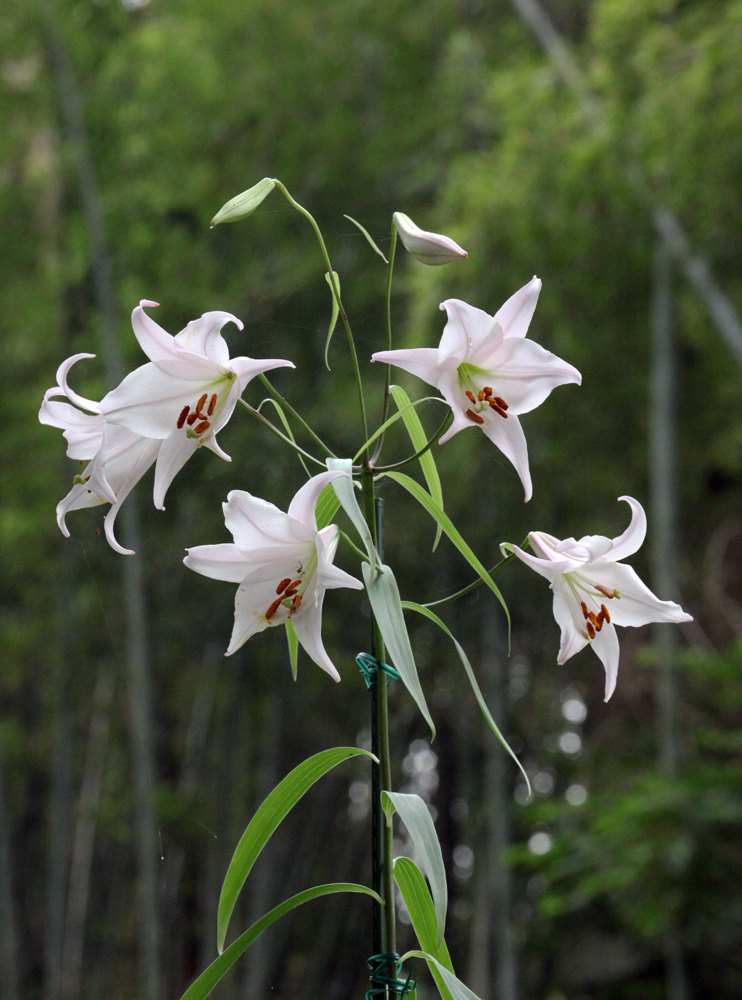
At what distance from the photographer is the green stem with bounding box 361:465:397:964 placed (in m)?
0.64

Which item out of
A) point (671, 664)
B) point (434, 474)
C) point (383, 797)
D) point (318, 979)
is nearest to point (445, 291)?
point (671, 664)

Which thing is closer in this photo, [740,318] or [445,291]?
[740,318]

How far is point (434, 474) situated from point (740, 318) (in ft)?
6.90

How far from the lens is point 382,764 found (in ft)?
2.14

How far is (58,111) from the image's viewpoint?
341 cm

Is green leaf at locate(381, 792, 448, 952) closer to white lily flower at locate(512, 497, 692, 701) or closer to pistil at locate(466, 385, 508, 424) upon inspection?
white lily flower at locate(512, 497, 692, 701)

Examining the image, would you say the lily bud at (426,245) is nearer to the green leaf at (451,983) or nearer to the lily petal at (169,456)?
the lily petal at (169,456)

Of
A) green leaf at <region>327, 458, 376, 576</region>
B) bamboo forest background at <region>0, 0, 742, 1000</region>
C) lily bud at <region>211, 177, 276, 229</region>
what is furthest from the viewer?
bamboo forest background at <region>0, 0, 742, 1000</region>

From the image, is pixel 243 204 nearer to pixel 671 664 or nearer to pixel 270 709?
pixel 671 664

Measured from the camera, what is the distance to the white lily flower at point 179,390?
0.62m

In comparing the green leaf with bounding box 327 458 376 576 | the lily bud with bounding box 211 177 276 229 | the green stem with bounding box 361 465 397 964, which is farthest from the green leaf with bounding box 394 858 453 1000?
the lily bud with bounding box 211 177 276 229

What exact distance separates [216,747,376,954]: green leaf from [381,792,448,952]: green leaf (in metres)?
0.04

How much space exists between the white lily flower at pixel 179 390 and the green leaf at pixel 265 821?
199 millimetres

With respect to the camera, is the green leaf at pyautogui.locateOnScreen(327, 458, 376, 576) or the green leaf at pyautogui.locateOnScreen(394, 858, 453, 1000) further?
the green leaf at pyautogui.locateOnScreen(394, 858, 453, 1000)
